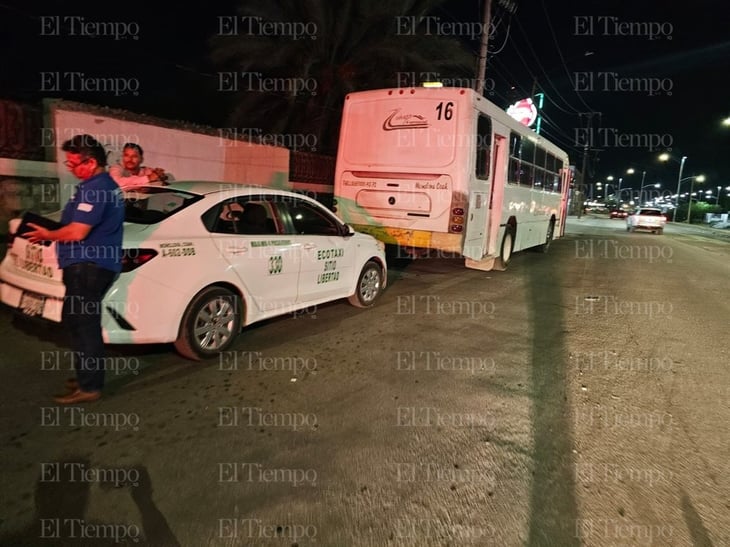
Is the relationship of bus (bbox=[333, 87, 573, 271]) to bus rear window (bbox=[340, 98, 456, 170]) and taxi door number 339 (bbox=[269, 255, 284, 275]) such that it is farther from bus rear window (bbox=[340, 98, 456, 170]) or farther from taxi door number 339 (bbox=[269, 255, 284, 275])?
taxi door number 339 (bbox=[269, 255, 284, 275])

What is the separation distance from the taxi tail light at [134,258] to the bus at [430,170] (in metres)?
5.28

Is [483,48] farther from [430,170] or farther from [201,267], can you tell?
[201,267]

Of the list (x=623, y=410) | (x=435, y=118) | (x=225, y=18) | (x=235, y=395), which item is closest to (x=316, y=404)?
(x=235, y=395)

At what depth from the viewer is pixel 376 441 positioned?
339 centimetres

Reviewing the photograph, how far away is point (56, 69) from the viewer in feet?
55.6

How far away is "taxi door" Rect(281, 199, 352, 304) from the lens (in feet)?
18.2

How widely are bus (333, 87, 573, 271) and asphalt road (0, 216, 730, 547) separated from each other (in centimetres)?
276

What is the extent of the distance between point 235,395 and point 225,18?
44.0ft

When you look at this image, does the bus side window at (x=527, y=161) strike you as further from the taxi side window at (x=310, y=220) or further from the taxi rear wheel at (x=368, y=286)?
the taxi side window at (x=310, y=220)

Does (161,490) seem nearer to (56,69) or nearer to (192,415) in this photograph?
(192,415)

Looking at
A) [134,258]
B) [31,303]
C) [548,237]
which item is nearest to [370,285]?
[134,258]

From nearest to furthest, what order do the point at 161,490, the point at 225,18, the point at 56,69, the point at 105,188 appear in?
the point at 161,490, the point at 105,188, the point at 225,18, the point at 56,69

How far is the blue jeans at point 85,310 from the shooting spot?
342cm

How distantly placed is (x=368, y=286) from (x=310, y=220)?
4.89 ft
